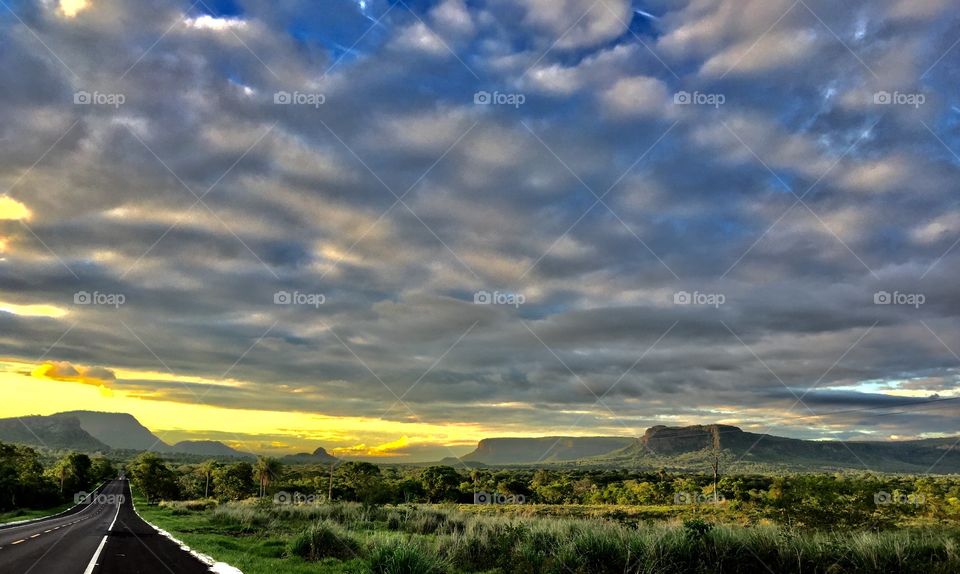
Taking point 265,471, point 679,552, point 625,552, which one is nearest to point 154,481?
point 265,471

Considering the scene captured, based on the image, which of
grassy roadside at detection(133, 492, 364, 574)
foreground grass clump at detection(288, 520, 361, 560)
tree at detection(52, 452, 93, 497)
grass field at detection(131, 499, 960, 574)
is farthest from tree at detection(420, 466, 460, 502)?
grass field at detection(131, 499, 960, 574)

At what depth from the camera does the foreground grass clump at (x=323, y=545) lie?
20.0 metres

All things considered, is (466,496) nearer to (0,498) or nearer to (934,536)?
(0,498)

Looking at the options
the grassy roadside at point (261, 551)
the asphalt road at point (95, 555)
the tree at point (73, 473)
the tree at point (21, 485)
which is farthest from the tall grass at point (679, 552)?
the tree at point (73, 473)

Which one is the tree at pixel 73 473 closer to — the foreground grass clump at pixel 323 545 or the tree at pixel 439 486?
the tree at pixel 439 486

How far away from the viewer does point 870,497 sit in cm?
1908

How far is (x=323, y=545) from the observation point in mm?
20422

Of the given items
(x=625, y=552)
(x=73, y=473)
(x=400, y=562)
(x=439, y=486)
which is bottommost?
(x=439, y=486)

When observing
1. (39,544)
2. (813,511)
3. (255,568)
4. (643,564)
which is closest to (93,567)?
(255,568)

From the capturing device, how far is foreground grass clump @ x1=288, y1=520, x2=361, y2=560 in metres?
20.0

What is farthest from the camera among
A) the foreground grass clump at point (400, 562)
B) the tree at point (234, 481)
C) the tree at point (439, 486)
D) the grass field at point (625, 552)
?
the tree at point (234, 481)

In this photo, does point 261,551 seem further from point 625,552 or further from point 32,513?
point 32,513

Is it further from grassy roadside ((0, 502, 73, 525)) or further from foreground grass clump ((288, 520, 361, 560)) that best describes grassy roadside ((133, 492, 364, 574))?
grassy roadside ((0, 502, 73, 525))

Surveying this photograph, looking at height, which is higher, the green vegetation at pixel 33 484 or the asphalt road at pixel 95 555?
the asphalt road at pixel 95 555
